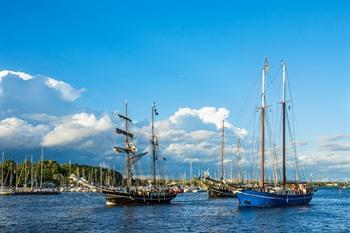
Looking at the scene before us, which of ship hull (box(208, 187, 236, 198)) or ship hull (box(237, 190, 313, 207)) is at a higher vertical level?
ship hull (box(237, 190, 313, 207))

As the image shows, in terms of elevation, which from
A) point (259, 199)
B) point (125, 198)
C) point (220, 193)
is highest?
point (259, 199)

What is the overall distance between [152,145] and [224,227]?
A: 55.5m

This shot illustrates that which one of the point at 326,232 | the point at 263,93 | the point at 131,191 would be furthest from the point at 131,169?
the point at 326,232

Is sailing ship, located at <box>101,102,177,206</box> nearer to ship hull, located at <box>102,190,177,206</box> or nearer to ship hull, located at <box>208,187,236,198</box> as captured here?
ship hull, located at <box>102,190,177,206</box>

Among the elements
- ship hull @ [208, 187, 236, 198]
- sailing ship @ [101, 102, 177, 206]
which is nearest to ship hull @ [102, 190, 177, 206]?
sailing ship @ [101, 102, 177, 206]

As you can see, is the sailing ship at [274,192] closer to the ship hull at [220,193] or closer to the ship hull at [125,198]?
the ship hull at [125,198]

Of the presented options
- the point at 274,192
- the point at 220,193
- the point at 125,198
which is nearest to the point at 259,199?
the point at 274,192

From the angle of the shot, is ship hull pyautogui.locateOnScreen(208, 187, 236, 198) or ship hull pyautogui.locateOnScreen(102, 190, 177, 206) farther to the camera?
ship hull pyautogui.locateOnScreen(208, 187, 236, 198)

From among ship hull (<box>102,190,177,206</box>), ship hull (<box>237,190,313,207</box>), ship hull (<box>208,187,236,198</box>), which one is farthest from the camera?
ship hull (<box>208,187,236,198</box>)

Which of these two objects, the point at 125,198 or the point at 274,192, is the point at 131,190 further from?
the point at 274,192

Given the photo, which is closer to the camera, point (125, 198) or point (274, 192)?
point (274, 192)

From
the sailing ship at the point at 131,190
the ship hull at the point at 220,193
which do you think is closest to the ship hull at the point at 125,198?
the sailing ship at the point at 131,190

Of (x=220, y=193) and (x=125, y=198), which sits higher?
(x=125, y=198)

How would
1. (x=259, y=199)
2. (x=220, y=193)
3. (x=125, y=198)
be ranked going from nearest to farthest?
(x=259, y=199), (x=125, y=198), (x=220, y=193)
